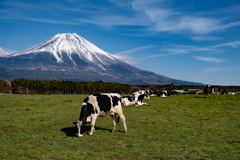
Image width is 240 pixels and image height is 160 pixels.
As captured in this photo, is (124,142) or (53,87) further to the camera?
(53,87)

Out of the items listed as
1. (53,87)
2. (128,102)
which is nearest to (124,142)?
(128,102)

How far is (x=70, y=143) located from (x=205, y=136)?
21.7ft

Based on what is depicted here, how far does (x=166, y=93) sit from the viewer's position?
144ft

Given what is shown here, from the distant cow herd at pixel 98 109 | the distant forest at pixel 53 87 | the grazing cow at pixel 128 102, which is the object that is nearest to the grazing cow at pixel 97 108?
the distant cow herd at pixel 98 109

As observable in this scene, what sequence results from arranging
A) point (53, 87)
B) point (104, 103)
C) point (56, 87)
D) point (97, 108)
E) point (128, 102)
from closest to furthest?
point (97, 108)
point (104, 103)
point (128, 102)
point (53, 87)
point (56, 87)

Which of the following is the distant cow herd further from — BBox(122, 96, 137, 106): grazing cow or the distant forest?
the distant forest

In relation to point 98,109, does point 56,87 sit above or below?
below

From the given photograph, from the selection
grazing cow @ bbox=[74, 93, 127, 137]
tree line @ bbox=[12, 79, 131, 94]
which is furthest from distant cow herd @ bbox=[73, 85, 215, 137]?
tree line @ bbox=[12, 79, 131, 94]

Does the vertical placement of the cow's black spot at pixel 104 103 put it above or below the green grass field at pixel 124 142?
above

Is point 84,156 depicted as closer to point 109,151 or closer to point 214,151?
point 109,151

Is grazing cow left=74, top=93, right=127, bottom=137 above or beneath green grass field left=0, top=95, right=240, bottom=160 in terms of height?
above

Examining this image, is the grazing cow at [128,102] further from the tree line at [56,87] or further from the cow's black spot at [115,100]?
the tree line at [56,87]

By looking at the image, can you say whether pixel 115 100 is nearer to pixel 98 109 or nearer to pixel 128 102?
pixel 98 109

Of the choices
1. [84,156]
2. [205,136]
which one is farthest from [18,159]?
[205,136]
